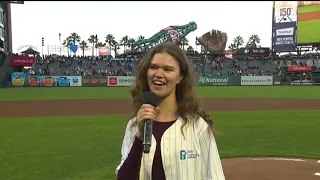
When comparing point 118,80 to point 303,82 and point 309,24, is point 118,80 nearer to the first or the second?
point 303,82

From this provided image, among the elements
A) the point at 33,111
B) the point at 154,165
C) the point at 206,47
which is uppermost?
the point at 206,47

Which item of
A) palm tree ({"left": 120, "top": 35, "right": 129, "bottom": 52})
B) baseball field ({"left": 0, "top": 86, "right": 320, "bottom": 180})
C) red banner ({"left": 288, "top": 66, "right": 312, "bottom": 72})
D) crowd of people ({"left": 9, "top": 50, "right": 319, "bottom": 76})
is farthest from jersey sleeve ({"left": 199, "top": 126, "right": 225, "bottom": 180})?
palm tree ({"left": 120, "top": 35, "right": 129, "bottom": 52})

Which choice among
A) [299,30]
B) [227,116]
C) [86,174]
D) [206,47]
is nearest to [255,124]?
[227,116]

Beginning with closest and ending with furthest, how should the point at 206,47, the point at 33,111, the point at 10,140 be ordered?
the point at 10,140
the point at 33,111
the point at 206,47

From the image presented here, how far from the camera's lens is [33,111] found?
1994cm

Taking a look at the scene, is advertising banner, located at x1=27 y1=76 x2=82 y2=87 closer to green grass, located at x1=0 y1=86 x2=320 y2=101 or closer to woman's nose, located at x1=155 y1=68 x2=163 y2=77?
green grass, located at x1=0 y1=86 x2=320 y2=101

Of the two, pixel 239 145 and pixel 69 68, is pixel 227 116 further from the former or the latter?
pixel 69 68

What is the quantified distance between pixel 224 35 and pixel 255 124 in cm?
7262

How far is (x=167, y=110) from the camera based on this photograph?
2.34 metres

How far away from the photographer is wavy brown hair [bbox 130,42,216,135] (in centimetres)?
232

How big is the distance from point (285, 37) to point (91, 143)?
54.8 meters

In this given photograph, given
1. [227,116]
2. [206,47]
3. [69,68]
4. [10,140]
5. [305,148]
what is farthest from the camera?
[206,47]

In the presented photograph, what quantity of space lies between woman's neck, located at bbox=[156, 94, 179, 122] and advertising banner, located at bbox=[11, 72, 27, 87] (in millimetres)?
52556

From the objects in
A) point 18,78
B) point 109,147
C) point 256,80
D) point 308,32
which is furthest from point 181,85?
point 308,32
